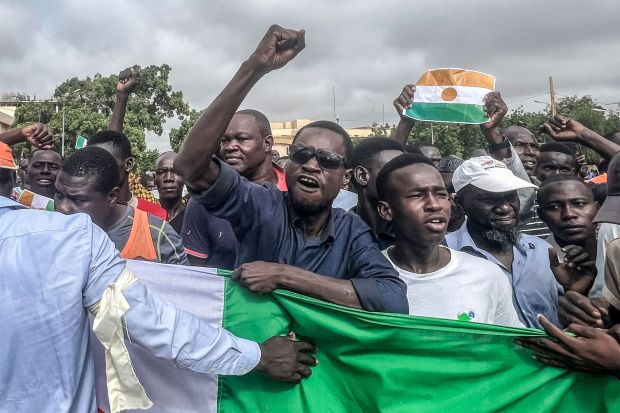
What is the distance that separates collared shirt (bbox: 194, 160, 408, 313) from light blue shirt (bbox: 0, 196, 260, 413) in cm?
64

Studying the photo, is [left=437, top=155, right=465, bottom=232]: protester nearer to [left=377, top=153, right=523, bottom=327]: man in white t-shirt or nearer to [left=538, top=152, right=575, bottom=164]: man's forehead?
[left=538, top=152, right=575, bottom=164]: man's forehead

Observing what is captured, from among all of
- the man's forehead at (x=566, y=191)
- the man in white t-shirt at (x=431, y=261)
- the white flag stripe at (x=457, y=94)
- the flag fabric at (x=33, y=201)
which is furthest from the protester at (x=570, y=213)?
the flag fabric at (x=33, y=201)

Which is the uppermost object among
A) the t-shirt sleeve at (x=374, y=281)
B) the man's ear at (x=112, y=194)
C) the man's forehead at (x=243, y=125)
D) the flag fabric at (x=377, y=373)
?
Answer: the man's forehead at (x=243, y=125)

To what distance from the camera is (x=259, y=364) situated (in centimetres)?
249

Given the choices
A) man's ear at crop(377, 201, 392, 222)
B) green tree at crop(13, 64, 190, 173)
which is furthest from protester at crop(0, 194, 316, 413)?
green tree at crop(13, 64, 190, 173)

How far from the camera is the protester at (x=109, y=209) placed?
308 cm

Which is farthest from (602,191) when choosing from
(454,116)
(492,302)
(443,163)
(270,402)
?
(270,402)

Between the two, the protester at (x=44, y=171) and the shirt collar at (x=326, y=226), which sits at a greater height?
the protester at (x=44, y=171)

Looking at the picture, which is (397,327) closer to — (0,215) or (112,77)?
(0,215)

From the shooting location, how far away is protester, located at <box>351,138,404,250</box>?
359cm

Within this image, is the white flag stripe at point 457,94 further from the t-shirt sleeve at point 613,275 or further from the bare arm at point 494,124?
the t-shirt sleeve at point 613,275

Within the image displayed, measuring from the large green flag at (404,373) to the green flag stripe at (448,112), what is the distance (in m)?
3.66

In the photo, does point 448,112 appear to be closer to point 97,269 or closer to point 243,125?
point 243,125

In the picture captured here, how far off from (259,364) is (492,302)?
117 centimetres
